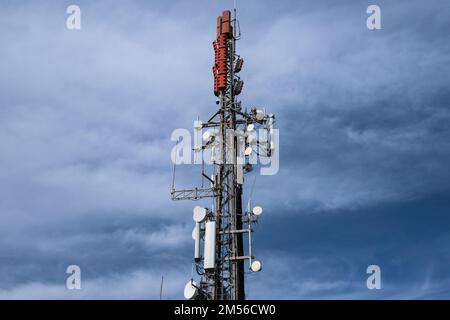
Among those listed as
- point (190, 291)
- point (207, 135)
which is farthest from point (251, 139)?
point (190, 291)

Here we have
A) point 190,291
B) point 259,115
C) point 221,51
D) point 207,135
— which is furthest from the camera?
point 221,51

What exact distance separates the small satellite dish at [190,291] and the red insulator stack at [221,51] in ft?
52.6

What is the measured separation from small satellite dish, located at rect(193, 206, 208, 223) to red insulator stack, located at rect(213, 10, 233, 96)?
10.2 meters

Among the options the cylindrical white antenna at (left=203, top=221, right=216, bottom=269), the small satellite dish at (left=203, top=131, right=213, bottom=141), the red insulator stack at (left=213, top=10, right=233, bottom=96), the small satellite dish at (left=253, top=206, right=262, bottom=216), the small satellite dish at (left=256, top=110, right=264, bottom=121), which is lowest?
the cylindrical white antenna at (left=203, top=221, right=216, bottom=269)

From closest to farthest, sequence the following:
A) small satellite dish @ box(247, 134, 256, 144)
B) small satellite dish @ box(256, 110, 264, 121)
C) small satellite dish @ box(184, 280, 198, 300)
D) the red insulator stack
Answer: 1. small satellite dish @ box(184, 280, 198, 300)
2. small satellite dish @ box(247, 134, 256, 144)
3. small satellite dish @ box(256, 110, 264, 121)
4. the red insulator stack

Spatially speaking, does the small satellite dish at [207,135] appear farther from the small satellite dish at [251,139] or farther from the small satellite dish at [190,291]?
the small satellite dish at [190,291]

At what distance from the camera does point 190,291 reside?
45.8 meters

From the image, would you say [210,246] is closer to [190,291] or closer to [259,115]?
[190,291]

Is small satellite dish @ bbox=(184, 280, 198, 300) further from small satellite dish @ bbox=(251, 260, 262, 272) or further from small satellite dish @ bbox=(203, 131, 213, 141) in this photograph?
small satellite dish @ bbox=(203, 131, 213, 141)

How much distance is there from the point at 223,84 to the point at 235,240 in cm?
1302

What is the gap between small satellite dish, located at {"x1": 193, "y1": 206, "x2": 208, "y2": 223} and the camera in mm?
48375

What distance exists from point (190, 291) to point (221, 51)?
20.1 meters
